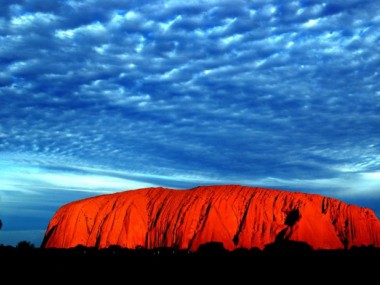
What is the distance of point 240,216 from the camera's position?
9038cm

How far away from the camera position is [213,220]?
87.9 m

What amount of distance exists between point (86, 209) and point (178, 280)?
250 feet

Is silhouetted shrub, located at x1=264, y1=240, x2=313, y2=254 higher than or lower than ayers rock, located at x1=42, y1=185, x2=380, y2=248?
lower

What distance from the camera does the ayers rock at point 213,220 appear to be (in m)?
86.8

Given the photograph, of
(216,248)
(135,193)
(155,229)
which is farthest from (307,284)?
(135,193)

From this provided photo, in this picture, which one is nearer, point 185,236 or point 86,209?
point 185,236

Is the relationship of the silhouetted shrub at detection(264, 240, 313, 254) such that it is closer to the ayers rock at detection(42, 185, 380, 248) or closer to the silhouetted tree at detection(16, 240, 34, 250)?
the ayers rock at detection(42, 185, 380, 248)

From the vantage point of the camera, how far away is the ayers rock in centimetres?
8675

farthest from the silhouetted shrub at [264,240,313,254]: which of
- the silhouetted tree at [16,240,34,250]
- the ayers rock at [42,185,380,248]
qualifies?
the silhouetted tree at [16,240,34,250]

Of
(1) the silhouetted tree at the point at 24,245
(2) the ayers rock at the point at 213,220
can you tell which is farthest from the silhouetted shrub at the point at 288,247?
(1) the silhouetted tree at the point at 24,245

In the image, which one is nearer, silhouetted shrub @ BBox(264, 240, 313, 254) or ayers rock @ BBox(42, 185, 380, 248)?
silhouetted shrub @ BBox(264, 240, 313, 254)

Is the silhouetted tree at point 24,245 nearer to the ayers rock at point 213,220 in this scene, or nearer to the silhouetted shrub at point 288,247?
the ayers rock at point 213,220

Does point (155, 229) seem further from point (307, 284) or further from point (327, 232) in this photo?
point (307, 284)

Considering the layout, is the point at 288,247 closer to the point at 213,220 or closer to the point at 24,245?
the point at 213,220
